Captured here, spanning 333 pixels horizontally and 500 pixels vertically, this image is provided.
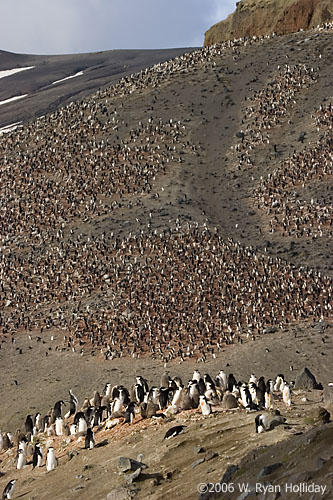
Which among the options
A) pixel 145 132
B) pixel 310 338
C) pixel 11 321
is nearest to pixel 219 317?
pixel 310 338

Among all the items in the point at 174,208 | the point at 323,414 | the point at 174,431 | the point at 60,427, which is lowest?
the point at 60,427

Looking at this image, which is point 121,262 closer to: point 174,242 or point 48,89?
point 174,242

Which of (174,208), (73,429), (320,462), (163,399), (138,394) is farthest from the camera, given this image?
(174,208)

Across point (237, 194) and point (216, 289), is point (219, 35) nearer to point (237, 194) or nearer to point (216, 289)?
point (237, 194)

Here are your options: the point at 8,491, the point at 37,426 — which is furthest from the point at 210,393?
the point at 37,426

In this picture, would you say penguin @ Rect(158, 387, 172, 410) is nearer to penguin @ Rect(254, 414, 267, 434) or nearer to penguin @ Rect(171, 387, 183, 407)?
penguin @ Rect(171, 387, 183, 407)

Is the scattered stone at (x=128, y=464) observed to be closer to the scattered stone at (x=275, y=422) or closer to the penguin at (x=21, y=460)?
the scattered stone at (x=275, y=422)

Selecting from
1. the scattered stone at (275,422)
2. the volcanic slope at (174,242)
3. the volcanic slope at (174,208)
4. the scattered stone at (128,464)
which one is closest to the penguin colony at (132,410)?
the volcanic slope at (174,242)

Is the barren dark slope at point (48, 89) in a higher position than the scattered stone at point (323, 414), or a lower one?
higher
